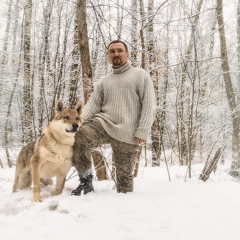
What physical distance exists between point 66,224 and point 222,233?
1.49 metres

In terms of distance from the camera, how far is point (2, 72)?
15766mm

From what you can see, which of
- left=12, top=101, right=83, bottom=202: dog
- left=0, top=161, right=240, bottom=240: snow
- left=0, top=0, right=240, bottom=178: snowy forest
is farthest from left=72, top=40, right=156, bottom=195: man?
left=0, top=0, right=240, bottom=178: snowy forest

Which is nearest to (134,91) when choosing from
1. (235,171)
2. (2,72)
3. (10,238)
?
(10,238)

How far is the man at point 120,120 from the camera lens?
4094mm

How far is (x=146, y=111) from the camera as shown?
4.09 metres

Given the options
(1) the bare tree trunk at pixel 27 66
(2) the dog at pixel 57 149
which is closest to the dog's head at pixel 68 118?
(2) the dog at pixel 57 149

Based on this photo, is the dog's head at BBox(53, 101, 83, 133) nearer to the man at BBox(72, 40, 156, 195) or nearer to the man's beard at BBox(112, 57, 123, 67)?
the man at BBox(72, 40, 156, 195)

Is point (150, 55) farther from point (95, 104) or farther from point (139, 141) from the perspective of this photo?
point (139, 141)

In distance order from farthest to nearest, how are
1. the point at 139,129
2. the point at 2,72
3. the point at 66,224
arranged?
1. the point at 2,72
2. the point at 139,129
3. the point at 66,224

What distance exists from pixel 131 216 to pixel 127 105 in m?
1.62

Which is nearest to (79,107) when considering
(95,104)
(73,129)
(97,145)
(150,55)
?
(95,104)

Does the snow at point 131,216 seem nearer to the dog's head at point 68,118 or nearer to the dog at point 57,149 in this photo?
the dog at point 57,149

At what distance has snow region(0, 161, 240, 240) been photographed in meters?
2.74

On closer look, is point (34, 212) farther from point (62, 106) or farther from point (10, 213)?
point (62, 106)
